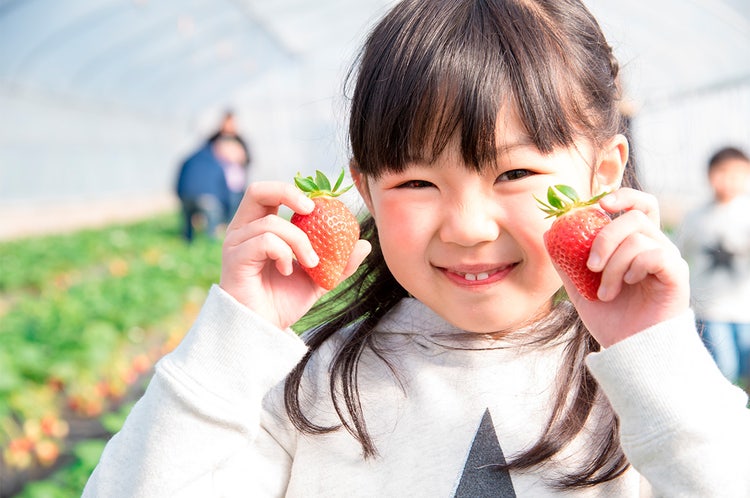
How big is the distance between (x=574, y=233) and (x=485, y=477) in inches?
15.8

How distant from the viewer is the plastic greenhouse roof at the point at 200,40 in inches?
523

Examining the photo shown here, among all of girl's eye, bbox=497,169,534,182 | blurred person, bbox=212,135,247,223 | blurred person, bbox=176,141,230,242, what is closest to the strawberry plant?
girl's eye, bbox=497,169,534,182

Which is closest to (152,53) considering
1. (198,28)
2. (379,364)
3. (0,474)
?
(198,28)

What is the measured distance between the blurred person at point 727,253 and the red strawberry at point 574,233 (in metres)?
2.98

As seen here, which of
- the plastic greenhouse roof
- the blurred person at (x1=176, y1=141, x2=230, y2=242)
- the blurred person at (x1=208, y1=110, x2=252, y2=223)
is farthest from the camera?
the plastic greenhouse roof

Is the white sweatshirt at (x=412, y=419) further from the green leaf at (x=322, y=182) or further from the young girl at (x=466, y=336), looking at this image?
the green leaf at (x=322, y=182)

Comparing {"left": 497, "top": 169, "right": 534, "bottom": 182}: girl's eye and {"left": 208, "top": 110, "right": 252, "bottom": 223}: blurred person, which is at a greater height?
{"left": 497, "top": 169, "right": 534, "bottom": 182}: girl's eye

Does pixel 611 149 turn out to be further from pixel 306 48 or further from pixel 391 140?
pixel 306 48

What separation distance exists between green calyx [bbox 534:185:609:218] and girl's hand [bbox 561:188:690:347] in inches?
1.1

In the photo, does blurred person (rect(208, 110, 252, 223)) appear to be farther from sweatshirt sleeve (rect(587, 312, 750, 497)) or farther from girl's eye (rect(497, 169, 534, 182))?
sweatshirt sleeve (rect(587, 312, 750, 497))

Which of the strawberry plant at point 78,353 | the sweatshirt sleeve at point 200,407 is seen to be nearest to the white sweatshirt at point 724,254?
the strawberry plant at point 78,353

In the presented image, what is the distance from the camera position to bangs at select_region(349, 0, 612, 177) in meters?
1.26

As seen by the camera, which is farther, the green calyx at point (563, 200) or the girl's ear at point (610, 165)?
the girl's ear at point (610, 165)

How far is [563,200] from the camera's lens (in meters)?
1.22
